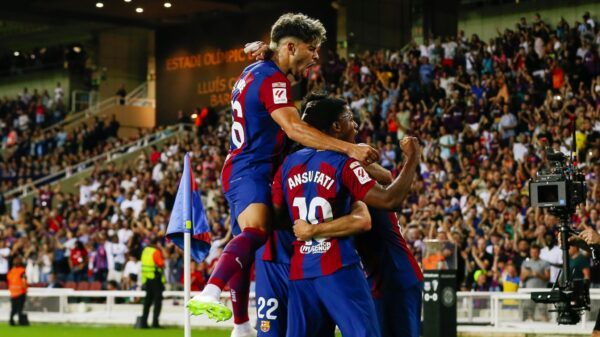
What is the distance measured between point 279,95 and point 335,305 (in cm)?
171

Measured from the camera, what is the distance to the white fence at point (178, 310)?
690 inches

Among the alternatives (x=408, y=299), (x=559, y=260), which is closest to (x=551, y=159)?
(x=408, y=299)

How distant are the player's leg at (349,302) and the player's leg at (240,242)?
692 mm

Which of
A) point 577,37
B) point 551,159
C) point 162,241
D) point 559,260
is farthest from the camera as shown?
point 162,241

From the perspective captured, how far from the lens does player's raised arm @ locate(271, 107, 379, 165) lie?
700cm

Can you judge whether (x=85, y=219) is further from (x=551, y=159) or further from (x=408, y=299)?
(x=408, y=299)

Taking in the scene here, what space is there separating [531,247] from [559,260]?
0.52 metres

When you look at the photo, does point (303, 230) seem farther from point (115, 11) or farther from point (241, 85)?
point (115, 11)

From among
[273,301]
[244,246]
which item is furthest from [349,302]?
[273,301]

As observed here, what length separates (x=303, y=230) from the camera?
6.89m

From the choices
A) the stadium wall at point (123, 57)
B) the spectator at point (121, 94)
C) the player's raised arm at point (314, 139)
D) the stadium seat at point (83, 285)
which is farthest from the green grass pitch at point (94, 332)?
the stadium wall at point (123, 57)

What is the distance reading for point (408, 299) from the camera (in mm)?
7773

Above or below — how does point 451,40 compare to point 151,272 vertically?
above

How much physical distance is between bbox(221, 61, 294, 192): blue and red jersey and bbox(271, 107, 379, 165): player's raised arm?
19cm
